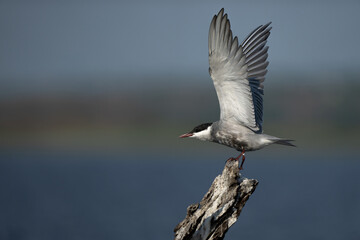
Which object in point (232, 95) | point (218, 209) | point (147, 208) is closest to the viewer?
point (218, 209)

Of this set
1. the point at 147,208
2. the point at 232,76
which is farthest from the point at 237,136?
the point at 147,208

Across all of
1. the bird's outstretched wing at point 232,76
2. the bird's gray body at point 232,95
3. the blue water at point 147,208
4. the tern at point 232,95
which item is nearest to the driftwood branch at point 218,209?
the tern at point 232,95

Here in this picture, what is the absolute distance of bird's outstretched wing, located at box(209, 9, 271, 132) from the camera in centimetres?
955

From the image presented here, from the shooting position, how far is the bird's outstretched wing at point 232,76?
9.55 meters

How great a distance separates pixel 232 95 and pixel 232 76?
35 centimetres

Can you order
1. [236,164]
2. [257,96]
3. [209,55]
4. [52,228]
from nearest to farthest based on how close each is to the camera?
1. [236,164]
2. [209,55]
3. [257,96]
4. [52,228]

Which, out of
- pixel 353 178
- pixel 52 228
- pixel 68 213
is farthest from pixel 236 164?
pixel 353 178

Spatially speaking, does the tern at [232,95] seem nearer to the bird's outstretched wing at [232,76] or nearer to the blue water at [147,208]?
the bird's outstretched wing at [232,76]

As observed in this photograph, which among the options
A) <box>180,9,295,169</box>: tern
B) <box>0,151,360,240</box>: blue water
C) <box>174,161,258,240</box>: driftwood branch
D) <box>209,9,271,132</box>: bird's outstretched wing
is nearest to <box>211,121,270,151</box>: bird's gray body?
<box>180,9,295,169</box>: tern

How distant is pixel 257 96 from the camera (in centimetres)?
1055

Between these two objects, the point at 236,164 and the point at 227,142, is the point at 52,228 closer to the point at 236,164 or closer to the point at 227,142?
the point at 227,142

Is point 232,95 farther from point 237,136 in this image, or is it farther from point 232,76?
point 237,136

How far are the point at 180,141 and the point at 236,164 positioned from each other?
87.6 m

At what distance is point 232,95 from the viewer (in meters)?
9.90
